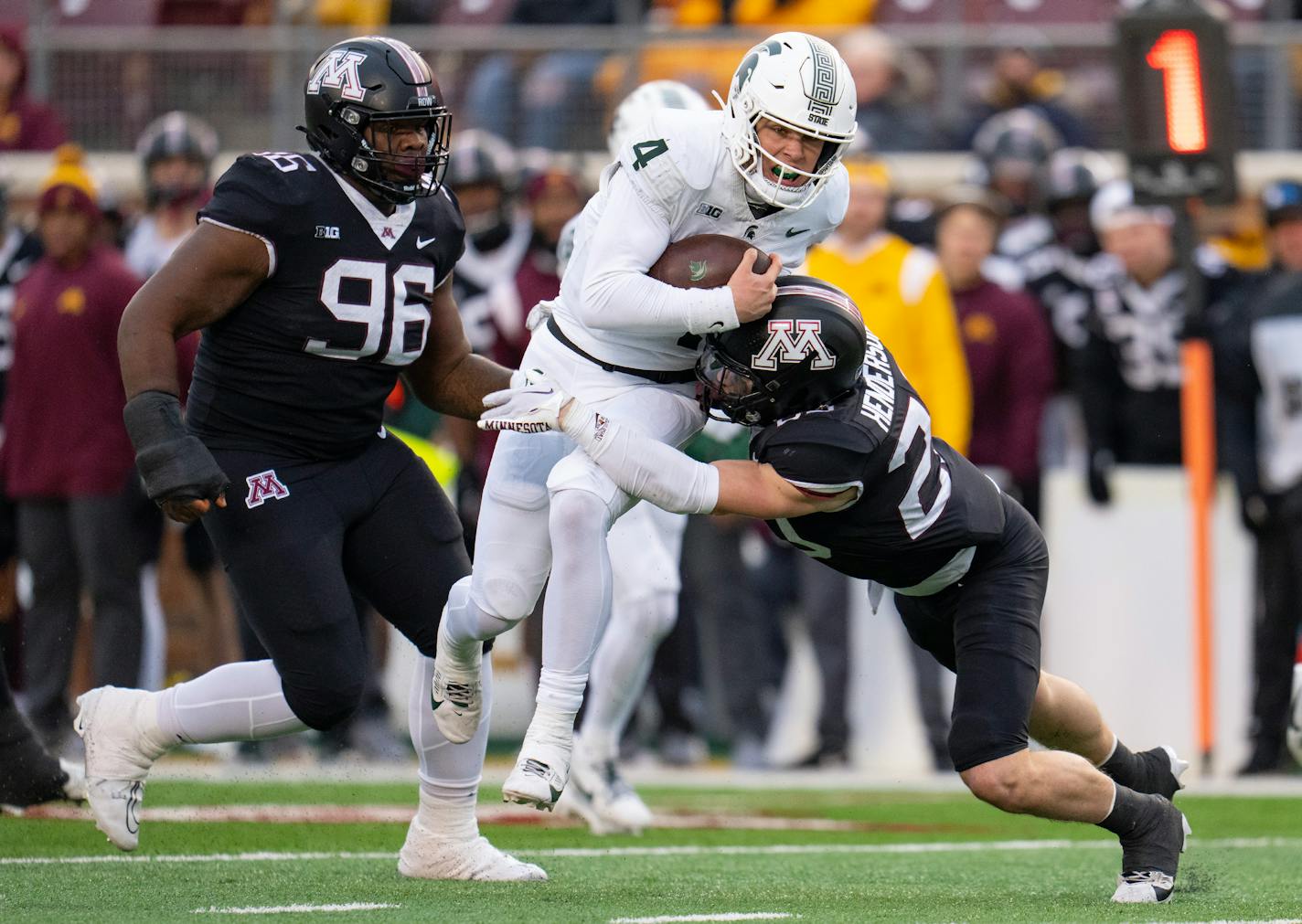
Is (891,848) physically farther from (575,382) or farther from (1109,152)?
(1109,152)

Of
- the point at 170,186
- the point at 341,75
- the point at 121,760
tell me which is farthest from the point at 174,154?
the point at 121,760

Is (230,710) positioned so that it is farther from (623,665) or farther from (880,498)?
(623,665)

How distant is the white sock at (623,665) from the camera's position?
22.5 feet

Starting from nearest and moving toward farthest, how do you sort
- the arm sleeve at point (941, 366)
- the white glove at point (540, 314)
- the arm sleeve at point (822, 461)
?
the arm sleeve at point (822, 461) → the white glove at point (540, 314) → the arm sleeve at point (941, 366)

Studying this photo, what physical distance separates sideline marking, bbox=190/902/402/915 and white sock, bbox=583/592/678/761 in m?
2.00

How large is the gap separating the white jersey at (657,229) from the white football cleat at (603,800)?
73.1 inches

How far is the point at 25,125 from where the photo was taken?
11422 mm

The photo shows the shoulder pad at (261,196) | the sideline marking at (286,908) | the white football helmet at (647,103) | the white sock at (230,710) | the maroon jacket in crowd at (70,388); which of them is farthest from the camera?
the maroon jacket in crowd at (70,388)

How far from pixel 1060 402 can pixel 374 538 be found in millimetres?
5436

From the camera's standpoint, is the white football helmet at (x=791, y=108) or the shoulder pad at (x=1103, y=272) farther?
the shoulder pad at (x=1103, y=272)

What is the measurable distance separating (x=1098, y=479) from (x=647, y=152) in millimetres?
4341

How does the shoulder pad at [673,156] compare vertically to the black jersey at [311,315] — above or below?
above

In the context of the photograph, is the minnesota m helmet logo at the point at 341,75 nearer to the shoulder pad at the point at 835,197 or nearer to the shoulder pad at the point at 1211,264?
the shoulder pad at the point at 835,197

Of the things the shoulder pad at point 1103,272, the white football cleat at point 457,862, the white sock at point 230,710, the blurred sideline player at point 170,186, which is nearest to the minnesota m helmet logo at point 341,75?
the white sock at point 230,710
